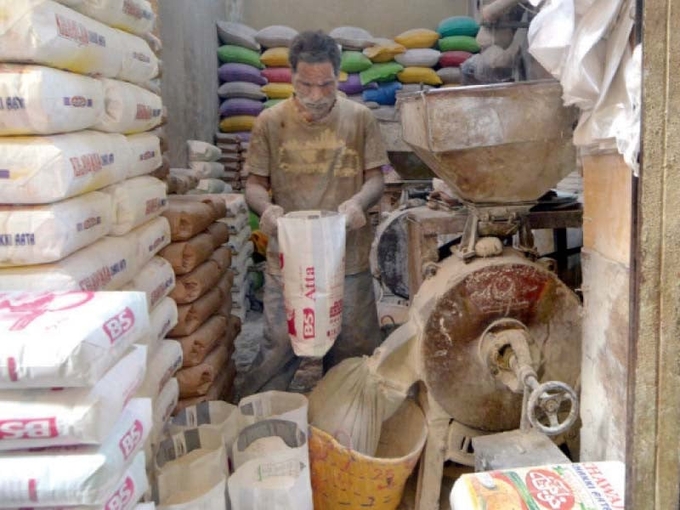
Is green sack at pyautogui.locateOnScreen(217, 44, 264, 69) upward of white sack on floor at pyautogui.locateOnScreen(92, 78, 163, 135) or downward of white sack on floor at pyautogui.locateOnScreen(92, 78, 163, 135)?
upward

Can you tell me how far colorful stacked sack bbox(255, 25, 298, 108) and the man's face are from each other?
385 centimetres

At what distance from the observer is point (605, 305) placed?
1.87 m

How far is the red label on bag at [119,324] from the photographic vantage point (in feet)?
4.36

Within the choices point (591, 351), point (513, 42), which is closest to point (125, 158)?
point (591, 351)

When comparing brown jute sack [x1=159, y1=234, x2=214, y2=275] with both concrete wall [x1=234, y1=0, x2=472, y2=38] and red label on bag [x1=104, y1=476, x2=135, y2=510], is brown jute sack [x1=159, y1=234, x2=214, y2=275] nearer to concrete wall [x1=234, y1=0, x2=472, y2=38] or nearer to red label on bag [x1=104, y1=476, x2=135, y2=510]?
red label on bag [x1=104, y1=476, x2=135, y2=510]

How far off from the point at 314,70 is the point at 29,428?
2.21m

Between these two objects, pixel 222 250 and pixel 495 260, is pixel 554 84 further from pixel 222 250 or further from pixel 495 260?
pixel 222 250

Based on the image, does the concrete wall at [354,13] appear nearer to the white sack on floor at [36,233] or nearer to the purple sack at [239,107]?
the purple sack at [239,107]

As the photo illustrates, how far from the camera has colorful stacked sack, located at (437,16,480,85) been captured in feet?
23.4

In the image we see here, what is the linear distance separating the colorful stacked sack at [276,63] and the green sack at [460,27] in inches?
66.1

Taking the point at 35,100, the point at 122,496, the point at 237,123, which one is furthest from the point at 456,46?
the point at 122,496

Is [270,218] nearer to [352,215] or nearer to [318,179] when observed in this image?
[352,215]

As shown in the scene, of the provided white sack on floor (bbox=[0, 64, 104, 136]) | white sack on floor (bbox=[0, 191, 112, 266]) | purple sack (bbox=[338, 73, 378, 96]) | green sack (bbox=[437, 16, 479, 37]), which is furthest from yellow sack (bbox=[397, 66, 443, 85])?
white sack on floor (bbox=[0, 191, 112, 266])

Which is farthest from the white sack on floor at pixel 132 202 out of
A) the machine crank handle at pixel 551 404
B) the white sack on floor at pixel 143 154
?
the machine crank handle at pixel 551 404
